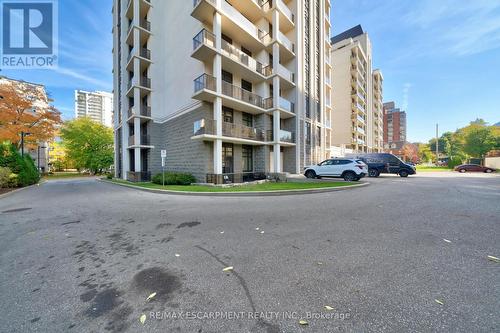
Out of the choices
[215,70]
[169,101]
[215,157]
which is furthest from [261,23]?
[215,157]

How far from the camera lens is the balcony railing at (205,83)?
1412 cm

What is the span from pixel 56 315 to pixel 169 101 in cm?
2025

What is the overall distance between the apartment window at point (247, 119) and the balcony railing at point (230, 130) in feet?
3.91

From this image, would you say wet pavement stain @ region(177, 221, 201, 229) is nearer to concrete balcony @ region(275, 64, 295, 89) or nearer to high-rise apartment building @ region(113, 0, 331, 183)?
high-rise apartment building @ region(113, 0, 331, 183)

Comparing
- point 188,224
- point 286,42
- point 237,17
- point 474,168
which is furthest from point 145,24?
point 474,168

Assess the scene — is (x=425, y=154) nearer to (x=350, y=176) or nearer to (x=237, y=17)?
(x=350, y=176)

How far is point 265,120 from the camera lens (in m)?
18.6

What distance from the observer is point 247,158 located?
18.8 metres

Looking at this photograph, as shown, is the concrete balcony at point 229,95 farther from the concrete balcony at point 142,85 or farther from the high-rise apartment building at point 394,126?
the high-rise apartment building at point 394,126

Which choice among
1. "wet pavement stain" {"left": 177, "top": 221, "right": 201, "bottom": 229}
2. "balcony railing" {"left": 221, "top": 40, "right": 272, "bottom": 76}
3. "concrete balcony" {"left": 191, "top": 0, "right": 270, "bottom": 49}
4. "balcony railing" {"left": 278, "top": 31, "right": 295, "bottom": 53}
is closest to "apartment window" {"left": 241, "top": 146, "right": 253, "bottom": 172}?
"balcony railing" {"left": 221, "top": 40, "right": 272, "bottom": 76}

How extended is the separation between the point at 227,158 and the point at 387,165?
55.9 feet

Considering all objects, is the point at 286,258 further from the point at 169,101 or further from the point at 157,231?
the point at 169,101

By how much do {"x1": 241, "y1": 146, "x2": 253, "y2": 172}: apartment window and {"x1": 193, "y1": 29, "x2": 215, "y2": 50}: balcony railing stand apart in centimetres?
893

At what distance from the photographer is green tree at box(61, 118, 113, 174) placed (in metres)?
40.2
